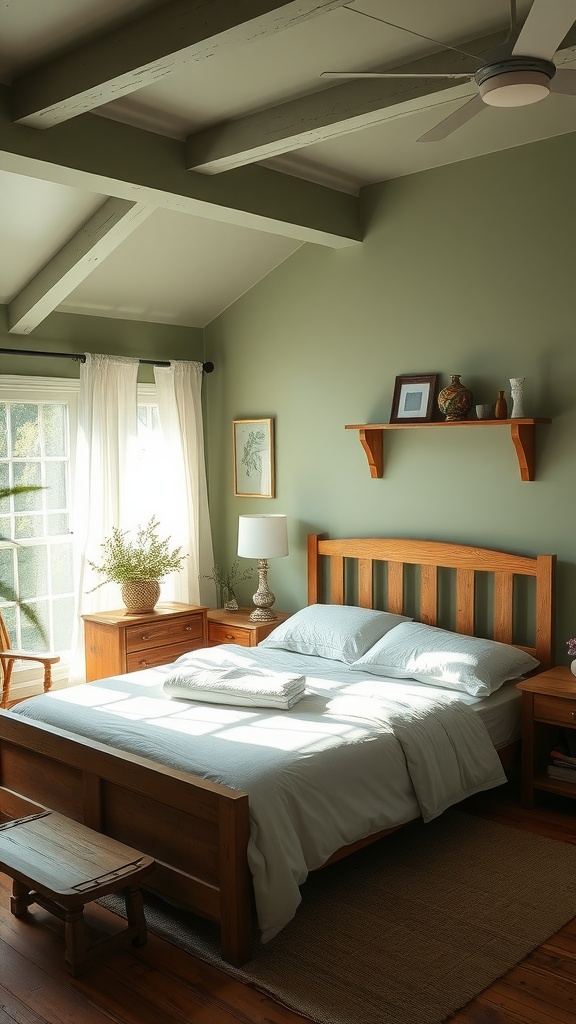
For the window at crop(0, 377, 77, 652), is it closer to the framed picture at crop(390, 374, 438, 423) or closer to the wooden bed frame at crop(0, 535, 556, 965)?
the wooden bed frame at crop(0, 535, 556, 965)

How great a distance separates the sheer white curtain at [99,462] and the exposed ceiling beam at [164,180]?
4.40 feet

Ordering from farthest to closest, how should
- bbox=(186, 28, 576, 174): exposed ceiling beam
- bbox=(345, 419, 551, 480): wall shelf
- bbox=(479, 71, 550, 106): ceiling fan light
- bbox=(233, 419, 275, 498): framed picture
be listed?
bbox=(233, 419, 275, 498): framed picture
bbox=(345, 419, 551, 480): wall shelf
bbox=(186, 28, 576, 174): exposed ceiling beam
bbox=(479, 71, 550, 106): ceiling fan light

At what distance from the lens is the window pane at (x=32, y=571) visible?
5168 millimetres

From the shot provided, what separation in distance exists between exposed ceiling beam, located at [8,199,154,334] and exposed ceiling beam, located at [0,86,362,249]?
22 centimetres

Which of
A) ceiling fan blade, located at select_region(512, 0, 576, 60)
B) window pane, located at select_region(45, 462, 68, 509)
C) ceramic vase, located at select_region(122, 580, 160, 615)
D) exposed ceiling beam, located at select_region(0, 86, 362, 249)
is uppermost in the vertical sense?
exposed ceiling beam, located at select_region(0, 86, 362, 249)

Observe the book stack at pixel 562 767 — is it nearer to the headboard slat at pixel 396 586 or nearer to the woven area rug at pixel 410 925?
the woven area rug at pixel 410 925

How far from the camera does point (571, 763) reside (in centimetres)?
375

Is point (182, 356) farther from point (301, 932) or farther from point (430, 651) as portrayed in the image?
point (301, 932)

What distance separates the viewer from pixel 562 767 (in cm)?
378

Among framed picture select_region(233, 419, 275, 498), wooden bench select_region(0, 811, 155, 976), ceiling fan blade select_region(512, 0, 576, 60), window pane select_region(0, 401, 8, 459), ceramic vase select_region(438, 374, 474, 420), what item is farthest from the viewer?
framed picture select_region(233, 419, 275, 498)

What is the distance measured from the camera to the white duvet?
281cm

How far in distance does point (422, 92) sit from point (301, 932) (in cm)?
281

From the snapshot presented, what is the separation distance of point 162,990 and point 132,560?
282cm

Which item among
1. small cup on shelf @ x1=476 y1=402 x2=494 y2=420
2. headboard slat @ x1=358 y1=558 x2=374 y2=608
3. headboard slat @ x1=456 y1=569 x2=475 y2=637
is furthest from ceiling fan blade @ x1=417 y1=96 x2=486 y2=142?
headboard slat @ x1=358 y1=558 x2=374 y2=608
